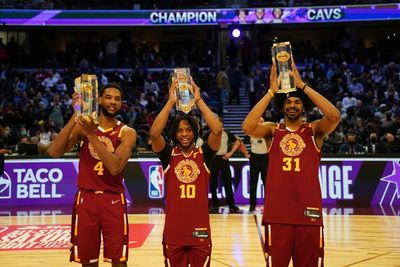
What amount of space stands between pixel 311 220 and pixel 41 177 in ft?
29.8

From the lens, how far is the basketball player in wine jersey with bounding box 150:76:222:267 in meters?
4.92

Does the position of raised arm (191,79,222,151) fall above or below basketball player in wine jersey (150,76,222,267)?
above

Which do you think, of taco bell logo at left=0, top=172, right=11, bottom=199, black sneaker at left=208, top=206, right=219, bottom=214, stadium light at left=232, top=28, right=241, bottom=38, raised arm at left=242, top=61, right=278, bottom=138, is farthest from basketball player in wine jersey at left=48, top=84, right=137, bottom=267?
stadium light at left=232, top=28, right=241, bottom=38

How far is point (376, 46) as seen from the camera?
83.0 ft

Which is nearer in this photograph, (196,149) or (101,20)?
(196,149)

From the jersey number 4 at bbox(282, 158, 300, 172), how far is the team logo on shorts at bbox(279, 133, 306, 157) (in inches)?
1.6

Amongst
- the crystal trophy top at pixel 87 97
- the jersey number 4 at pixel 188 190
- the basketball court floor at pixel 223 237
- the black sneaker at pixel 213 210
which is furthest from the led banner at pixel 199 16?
the crystal trophy top at pixel 87 97

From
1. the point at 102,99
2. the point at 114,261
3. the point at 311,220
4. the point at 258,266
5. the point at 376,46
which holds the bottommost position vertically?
the point at 258,266

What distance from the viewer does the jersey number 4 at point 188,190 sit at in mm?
5004

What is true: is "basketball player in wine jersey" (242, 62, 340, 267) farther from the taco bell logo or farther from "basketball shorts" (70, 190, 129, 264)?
the taco bell logo

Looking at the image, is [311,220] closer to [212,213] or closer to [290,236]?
[290,236]

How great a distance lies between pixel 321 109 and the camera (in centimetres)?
492

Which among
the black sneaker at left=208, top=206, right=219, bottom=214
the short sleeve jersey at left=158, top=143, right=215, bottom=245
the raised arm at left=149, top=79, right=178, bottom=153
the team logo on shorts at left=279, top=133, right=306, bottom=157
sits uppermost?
the raised arm at left=149, top=79, right=178, bottom=153

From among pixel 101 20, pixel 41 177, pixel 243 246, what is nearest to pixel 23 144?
pixel 41 177
